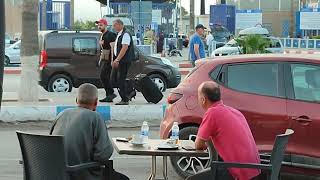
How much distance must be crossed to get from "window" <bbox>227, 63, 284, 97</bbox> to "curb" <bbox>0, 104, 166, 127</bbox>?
199 inches

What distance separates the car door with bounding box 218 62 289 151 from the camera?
22.9ft

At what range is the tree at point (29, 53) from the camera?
1322cm

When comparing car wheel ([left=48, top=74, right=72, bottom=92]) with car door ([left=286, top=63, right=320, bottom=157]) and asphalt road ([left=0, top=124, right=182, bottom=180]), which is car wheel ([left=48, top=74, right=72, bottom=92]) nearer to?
asphalt road ([left=0, top=124, right=182, bottom=180])

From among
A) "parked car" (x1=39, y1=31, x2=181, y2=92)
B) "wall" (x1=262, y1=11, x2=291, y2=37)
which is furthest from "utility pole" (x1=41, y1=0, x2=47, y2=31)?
"wall" (x1=262, y1=11, x2=291, y2=37)

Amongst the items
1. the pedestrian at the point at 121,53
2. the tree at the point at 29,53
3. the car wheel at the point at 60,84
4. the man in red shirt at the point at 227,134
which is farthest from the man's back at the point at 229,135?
the car wheel at the point at 60,84

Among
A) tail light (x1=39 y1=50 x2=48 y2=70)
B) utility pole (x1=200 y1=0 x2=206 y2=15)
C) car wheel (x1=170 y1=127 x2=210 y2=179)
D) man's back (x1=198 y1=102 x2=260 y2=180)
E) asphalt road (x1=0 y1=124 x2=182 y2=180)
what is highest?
utility pole (x1=200 y1=0 x2=206 y2=15)

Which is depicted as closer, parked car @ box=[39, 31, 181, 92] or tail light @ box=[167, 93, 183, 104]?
tail light @ box=[167, 93, 183, 104]

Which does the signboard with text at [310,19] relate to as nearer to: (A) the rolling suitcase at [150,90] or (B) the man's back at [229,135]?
(A) the rolling suitcase at [150,90]

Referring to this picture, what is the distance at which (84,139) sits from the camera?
4992 millimetres

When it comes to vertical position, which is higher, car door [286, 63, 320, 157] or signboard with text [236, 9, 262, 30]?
signboard with text [236, 9, 262, 30]

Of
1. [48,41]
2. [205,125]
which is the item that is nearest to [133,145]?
[205,125]

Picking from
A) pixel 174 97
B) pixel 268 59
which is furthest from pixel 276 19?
pixel 268 59

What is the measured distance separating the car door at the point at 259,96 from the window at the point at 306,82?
0.15 m

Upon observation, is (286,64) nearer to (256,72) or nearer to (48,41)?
(256,72)
